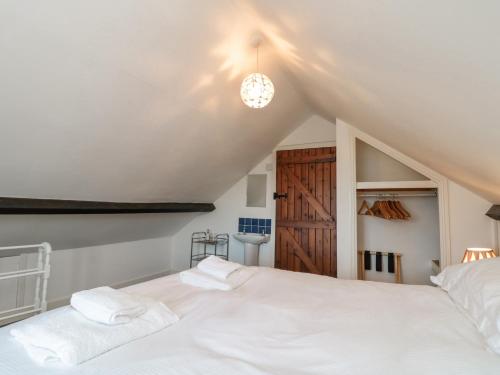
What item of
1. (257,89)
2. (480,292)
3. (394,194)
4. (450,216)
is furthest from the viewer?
(394,194)

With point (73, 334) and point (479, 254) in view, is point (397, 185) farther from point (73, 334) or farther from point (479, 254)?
point (73, 334)

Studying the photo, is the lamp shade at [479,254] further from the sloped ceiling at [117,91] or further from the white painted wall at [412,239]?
the sloped ceiling at [117,91]

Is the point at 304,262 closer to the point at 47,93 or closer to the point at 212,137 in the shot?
the point at 212,137

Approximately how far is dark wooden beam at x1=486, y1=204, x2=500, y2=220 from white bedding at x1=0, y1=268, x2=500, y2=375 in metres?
1.13

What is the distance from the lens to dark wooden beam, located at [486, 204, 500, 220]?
238 cm

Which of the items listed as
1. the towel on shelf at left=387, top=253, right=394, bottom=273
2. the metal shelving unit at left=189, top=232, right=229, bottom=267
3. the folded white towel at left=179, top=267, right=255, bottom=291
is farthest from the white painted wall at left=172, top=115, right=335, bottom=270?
the folded white towel at left=179, top=267, right=255, bottom=291

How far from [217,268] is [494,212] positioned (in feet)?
7.96

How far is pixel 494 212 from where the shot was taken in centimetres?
245

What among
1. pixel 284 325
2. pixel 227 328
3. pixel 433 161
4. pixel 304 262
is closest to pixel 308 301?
pixel 284 325

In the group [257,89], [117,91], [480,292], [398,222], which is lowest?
[480,292]

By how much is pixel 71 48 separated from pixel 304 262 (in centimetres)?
347

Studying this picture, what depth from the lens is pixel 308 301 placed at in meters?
1.71

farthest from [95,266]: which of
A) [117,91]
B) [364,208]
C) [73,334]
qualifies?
[364,208]

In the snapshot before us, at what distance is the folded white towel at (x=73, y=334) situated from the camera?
979 millimetres
